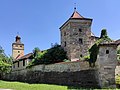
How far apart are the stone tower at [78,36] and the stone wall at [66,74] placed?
447 centimetres

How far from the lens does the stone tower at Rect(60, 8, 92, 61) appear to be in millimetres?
40750

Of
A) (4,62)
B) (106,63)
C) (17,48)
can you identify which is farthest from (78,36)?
(17,48)

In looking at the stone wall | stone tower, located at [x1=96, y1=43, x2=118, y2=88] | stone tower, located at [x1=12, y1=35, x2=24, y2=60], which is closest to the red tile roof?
the stone wall

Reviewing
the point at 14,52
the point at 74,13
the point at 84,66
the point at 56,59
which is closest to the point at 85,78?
the point at 84,66

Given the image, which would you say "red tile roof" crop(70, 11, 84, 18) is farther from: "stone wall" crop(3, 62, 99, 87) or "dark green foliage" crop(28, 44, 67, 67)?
"stone wall" crop(3, 62, 99, 87)

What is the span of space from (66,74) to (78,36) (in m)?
8.22

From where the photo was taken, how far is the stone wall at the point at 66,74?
32.2 meters

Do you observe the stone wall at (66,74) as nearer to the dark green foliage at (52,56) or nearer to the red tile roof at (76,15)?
the dark green foliage at (52,56)

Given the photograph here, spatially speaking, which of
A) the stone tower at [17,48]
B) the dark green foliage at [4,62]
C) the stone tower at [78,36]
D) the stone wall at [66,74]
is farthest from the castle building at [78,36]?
the stone tower at [17,48]

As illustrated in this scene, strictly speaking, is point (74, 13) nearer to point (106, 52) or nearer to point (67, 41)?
point (67, 41)

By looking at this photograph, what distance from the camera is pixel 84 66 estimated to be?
33344 millimetres

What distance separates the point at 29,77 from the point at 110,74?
1919 centimetres

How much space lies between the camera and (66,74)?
35500 millimetres

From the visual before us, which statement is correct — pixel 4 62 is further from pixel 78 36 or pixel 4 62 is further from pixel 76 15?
pixel 76 15
